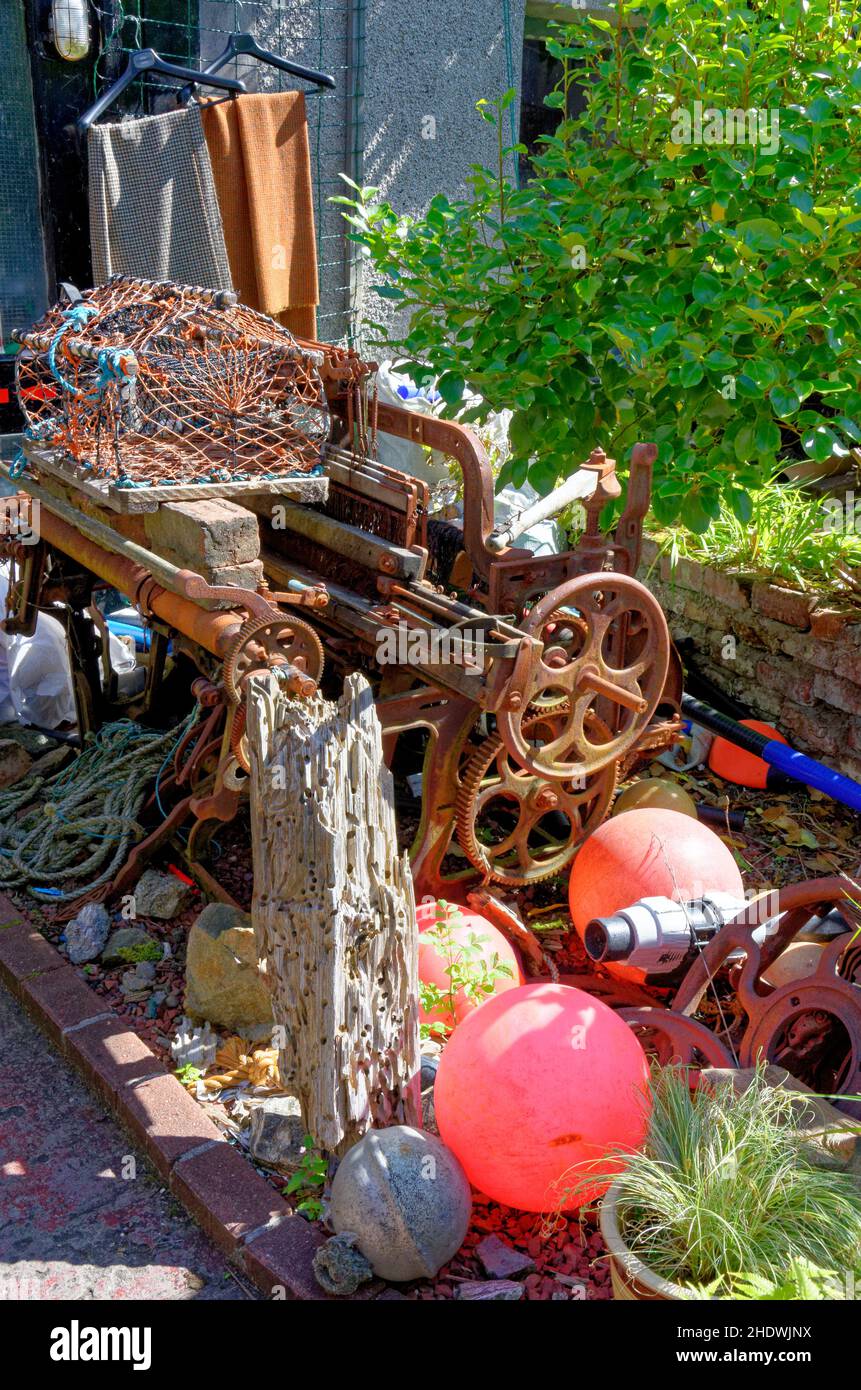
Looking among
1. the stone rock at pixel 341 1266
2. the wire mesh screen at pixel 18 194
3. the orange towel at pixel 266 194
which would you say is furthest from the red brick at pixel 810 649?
the wire mesh screen at pixel 18 194

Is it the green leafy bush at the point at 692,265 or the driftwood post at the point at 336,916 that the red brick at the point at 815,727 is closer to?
the green leafy bush at the point at 692,265

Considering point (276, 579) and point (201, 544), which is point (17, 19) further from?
point (201, 544)

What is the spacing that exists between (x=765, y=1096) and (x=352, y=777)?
4.57 feet

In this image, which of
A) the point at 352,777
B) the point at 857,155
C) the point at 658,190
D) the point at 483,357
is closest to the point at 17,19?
the point at 483,357

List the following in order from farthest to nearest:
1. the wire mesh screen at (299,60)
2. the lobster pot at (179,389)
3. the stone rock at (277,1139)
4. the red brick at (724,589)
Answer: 1. the wire mesh screen at (299,60)
2. the red brick at (724,589)
3. the lobster pot at (179,389)
4. the stone rock at (277,1139)

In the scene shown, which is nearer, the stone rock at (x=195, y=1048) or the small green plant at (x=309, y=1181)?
the small green plant at (x=309, y=1181)

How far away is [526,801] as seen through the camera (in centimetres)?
498

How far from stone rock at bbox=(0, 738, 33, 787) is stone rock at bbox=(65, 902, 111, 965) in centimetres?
152

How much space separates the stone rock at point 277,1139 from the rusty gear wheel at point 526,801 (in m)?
1.36

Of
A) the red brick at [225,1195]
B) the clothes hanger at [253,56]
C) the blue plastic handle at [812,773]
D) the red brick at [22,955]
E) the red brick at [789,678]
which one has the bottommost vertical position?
the red brick at [22,955]

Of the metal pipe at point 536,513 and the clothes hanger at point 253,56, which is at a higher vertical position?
the clothes hanger at point 253,56

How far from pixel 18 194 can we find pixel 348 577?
3.96m

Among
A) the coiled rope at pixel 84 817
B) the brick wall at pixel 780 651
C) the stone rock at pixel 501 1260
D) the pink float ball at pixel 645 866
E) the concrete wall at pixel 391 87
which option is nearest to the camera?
the stone rock at pixel 501 1260

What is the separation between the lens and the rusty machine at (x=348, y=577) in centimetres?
450
